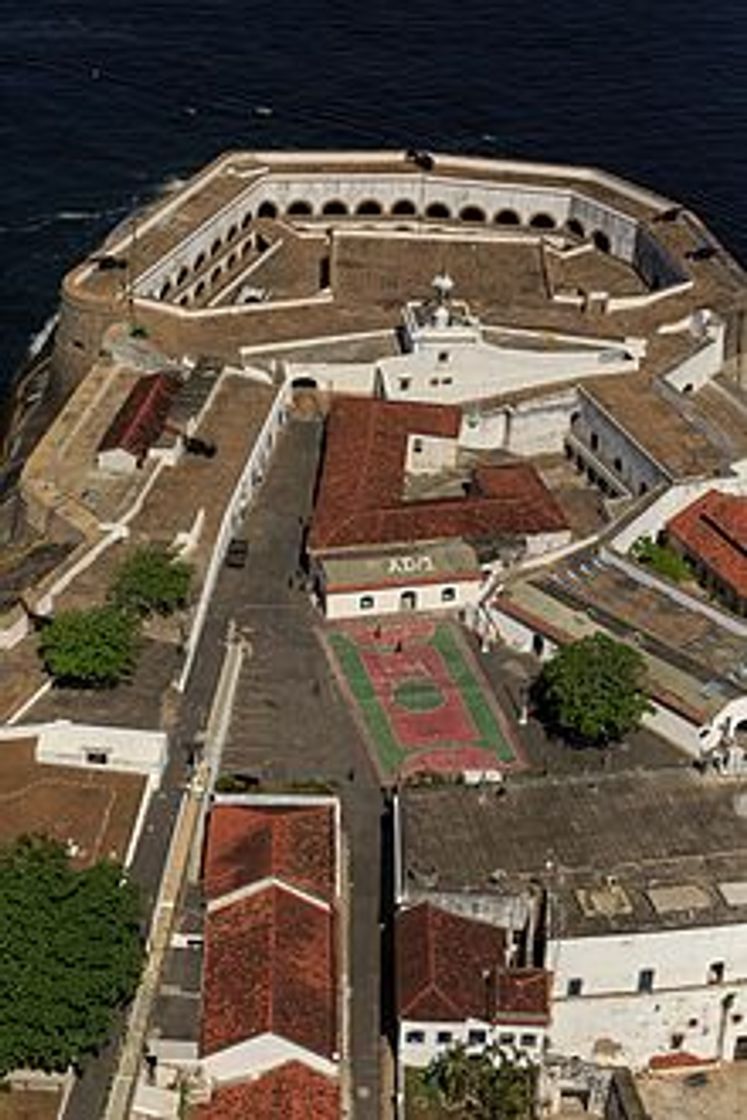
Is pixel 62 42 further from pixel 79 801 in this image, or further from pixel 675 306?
pixel 79 801

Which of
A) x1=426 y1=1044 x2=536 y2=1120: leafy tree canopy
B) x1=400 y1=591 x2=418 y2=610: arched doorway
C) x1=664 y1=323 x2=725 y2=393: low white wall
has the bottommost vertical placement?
x1=426 y1=1044 x2=536 y2=1120: leafy tree canopy

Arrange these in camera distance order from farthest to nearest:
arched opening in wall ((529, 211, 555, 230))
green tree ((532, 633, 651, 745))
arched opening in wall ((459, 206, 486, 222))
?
arched opening in wall ((459, 206, 486, 222))
arched opening in wall ((529, 211, 555, 230))
green tree ((532, 633, 651, 745))

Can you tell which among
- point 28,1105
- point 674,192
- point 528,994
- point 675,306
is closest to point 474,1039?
point 528,994

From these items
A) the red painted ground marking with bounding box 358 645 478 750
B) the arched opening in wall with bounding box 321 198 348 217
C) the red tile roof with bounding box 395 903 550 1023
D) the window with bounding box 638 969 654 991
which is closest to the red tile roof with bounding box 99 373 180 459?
the red painted ground marking with bounding box 358 645 478 750

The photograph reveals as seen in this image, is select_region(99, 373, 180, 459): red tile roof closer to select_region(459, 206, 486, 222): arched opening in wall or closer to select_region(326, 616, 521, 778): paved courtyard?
select_region(326, 616, 521, 778): paved courtyard

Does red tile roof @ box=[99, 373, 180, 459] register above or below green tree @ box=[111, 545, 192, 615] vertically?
above

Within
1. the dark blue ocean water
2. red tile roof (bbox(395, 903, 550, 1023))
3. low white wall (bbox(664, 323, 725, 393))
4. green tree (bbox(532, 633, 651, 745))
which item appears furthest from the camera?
the dark blue ocean water

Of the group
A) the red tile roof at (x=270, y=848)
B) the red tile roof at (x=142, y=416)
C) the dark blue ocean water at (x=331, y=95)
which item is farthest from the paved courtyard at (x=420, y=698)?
the dark blue ocean water at (x=331, y=95)
